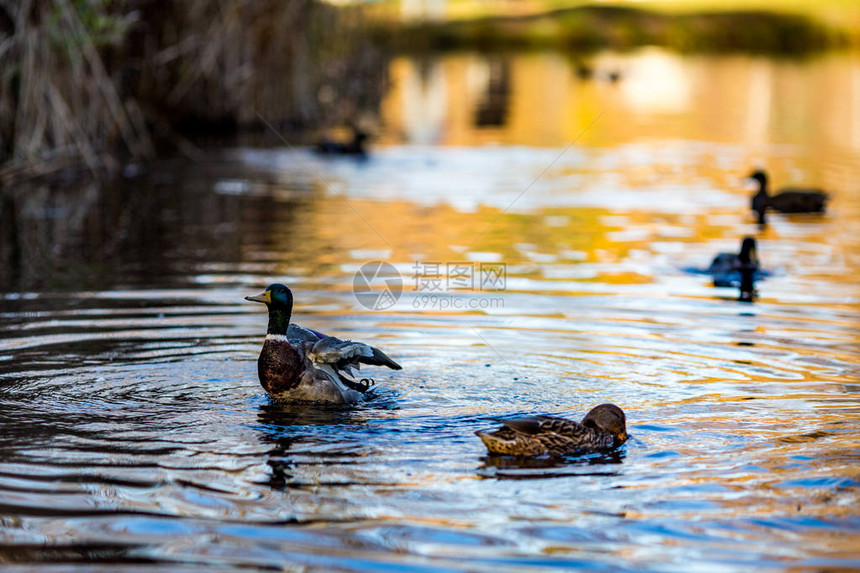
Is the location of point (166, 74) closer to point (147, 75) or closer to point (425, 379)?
point (147, 75)

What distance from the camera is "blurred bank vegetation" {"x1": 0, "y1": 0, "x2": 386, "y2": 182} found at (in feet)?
49.9

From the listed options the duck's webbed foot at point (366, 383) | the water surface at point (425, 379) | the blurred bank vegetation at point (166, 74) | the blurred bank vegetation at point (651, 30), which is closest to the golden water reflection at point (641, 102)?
the blurred bank vegetation at point (166, 74)

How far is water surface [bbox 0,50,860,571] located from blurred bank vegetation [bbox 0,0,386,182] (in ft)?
3.22

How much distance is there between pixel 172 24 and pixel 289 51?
2.92 metres

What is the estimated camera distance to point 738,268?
11805 millimetres

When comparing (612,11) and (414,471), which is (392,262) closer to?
(414,471)

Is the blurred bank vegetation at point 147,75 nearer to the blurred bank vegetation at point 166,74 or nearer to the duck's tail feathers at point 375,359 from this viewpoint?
the blurred bank vegetation at point 166,74

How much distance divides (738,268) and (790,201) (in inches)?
194

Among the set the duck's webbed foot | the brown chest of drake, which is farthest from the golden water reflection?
the brown chest of drake

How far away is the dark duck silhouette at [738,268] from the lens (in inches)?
459

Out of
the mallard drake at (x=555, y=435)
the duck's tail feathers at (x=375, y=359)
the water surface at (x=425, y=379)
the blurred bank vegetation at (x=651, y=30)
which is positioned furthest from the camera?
the blurred bank vegetation at (x=651, y=30)

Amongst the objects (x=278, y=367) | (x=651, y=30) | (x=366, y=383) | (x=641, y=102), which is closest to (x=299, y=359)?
(x=278, y=367)

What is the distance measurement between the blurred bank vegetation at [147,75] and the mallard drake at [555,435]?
33.5 feet

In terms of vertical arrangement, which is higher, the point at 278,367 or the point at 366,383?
the point at 278,367
